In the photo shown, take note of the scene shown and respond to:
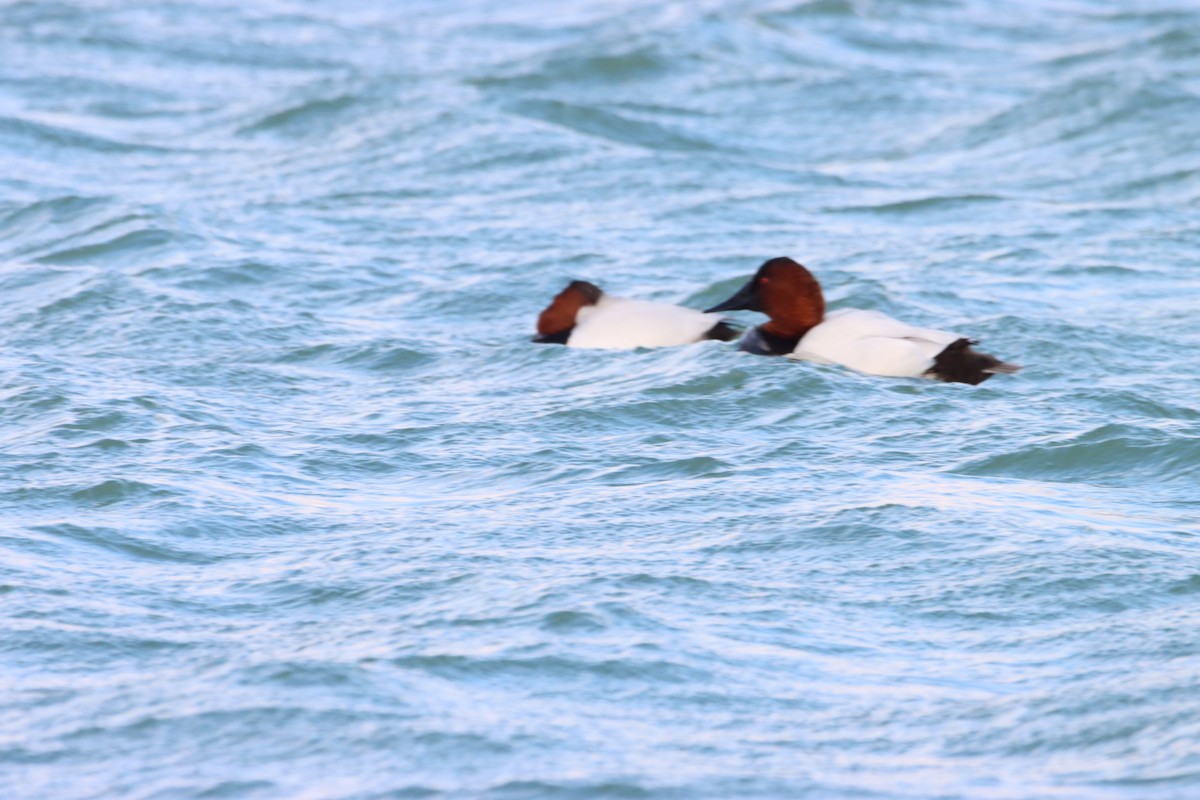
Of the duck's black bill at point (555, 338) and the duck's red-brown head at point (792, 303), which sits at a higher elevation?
the duck's red-brown head at point (792, 303)

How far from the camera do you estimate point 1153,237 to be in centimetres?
1112

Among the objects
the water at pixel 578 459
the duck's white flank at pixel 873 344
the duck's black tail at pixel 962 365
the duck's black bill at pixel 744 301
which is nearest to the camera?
the water at pixel 578 459

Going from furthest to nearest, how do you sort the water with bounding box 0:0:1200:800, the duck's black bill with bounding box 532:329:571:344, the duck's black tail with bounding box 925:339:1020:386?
the duck's black bill with bounding box 532:329:571:344, the duck's black tail with bounding box 925:339:1020:386, the water with bounding box 0:0:1200:800

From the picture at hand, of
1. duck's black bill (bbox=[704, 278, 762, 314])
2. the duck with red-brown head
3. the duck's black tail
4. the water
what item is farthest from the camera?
duck's black bill (bbox=[704, 278, 762, 314])

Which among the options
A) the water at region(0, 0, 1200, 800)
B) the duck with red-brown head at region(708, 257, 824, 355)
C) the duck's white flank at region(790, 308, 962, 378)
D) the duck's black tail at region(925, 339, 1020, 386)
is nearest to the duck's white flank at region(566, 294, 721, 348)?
the water at region(0, 0, 1200, 800)

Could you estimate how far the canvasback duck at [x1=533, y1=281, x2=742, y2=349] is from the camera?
336 inches

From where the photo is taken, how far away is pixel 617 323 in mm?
8641

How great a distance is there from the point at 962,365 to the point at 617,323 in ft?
5.49

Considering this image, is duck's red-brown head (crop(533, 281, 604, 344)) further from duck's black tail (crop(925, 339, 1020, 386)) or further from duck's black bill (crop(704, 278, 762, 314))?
duck's black tail (crop(925, 339, 1020, 386))

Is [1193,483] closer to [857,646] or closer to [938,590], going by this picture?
[938,590]

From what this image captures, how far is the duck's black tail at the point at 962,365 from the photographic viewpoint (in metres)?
7.67

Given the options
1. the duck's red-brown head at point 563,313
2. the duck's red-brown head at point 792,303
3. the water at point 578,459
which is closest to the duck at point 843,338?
the duck's red-brown head at point 792,303

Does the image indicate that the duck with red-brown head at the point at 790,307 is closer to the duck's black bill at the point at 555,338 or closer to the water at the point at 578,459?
the water at the point at 578,459

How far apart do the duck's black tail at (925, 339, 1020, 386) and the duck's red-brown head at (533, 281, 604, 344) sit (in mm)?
1815
